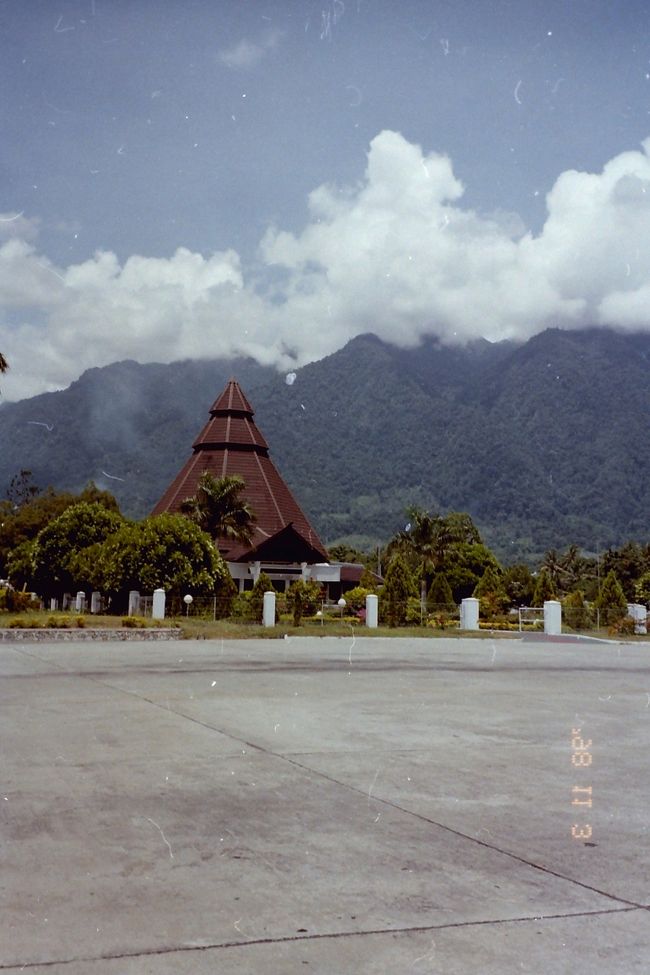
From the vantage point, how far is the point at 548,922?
3744 mm

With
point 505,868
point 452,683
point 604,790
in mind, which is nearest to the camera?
point 505,868

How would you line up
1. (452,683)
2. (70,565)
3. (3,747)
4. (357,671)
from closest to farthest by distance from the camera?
(3,747) < (452,683) < (357,671) < (70,565)

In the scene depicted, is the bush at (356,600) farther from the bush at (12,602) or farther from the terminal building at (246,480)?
the terminal building at (246,480)

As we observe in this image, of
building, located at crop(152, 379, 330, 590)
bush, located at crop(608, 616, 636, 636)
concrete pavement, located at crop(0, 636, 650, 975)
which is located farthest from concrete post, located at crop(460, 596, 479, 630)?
concrete pavement, located at crop(0, 636, 650, 975)

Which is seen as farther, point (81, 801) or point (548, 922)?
point (81, 801)

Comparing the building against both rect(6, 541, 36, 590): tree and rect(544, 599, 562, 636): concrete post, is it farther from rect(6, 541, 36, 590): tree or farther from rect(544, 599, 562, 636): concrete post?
rect(544, 599, 562, 636): concrete post

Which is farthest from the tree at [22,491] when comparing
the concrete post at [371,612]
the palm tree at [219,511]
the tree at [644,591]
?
the tree at [644,591]

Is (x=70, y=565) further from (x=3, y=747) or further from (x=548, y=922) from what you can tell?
(x=548, y=922)

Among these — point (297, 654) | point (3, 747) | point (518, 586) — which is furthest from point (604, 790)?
point (518, 586)

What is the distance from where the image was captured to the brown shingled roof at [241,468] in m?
79.3

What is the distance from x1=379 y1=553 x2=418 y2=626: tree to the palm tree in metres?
10.2

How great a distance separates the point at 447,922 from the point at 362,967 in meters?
0.59

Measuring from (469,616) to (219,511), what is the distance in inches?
643
